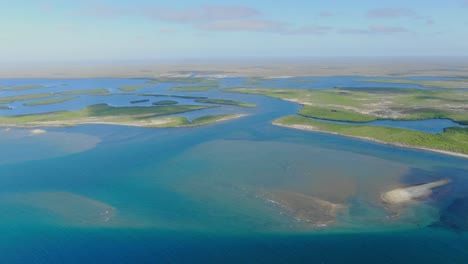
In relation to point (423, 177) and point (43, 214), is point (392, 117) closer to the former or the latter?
point (423, 177)

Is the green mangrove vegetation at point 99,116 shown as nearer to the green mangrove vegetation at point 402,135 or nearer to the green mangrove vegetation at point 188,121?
the green mangrove vegetation at point 188,121

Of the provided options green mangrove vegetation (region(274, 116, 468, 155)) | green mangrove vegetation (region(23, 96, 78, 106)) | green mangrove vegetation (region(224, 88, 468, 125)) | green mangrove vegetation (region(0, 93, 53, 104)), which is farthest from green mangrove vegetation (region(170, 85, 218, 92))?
green mangrove vegetation (region(274, 116, 468, 155))

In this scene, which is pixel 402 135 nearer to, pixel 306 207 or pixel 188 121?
pixel 306 207

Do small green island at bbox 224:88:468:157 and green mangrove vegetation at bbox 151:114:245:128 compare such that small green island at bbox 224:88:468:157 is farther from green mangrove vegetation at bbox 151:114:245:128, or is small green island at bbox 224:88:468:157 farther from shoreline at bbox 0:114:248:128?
shoreline at bbox 0:114:248:128

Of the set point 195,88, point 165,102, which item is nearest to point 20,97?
point 165,102

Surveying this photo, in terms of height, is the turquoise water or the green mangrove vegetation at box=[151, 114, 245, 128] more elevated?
the green mangrove vegetation at box=[151, 114, 245, 128]
